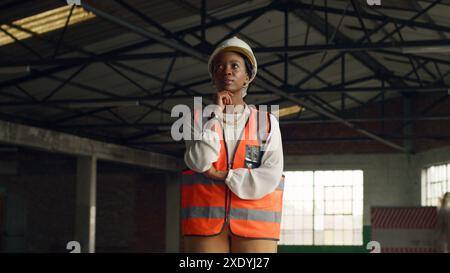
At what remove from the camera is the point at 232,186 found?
169cm

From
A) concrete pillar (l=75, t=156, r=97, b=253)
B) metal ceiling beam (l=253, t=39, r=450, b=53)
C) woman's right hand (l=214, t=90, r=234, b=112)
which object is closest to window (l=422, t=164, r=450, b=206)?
concrete pillar (l=75, t=156, r=97, b=253)

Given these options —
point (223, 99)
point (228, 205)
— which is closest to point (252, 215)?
point (228, 205)

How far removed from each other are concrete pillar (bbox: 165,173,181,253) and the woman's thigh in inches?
1055

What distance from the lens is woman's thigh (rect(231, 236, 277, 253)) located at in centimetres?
167

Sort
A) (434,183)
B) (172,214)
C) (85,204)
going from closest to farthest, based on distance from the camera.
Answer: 1. (85,204)
2. (434,183)
3. (172,214)

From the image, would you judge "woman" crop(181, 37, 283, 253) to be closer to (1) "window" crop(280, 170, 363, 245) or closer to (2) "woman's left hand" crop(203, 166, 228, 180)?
(2) "woman's left hand" crop(203, 166, 228, 180)

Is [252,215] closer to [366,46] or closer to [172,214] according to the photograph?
[366,46]

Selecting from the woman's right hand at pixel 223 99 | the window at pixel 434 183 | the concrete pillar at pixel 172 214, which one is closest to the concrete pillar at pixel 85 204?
the concrete pillar at pixel 172 214

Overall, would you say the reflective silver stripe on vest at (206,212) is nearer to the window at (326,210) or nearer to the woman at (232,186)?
the woman at (232,186)

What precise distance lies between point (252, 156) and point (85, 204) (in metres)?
21.5

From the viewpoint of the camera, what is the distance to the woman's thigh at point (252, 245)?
5.49 feet

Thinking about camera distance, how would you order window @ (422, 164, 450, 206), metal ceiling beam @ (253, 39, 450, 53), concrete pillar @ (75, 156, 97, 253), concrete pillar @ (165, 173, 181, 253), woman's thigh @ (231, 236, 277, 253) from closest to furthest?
woman's thigh @ (231, 236, 277, 253)
metal ceiling beam @ (253, 39, 450, 53)
concrete pillar @ (75, 156, 97, 253)
window @ (422, 164, 450, 206)
concrete pillar @ (165, 173, 181, 253)

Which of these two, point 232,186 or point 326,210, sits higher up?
point 326,210

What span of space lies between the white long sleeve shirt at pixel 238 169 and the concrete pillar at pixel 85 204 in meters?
21.2
